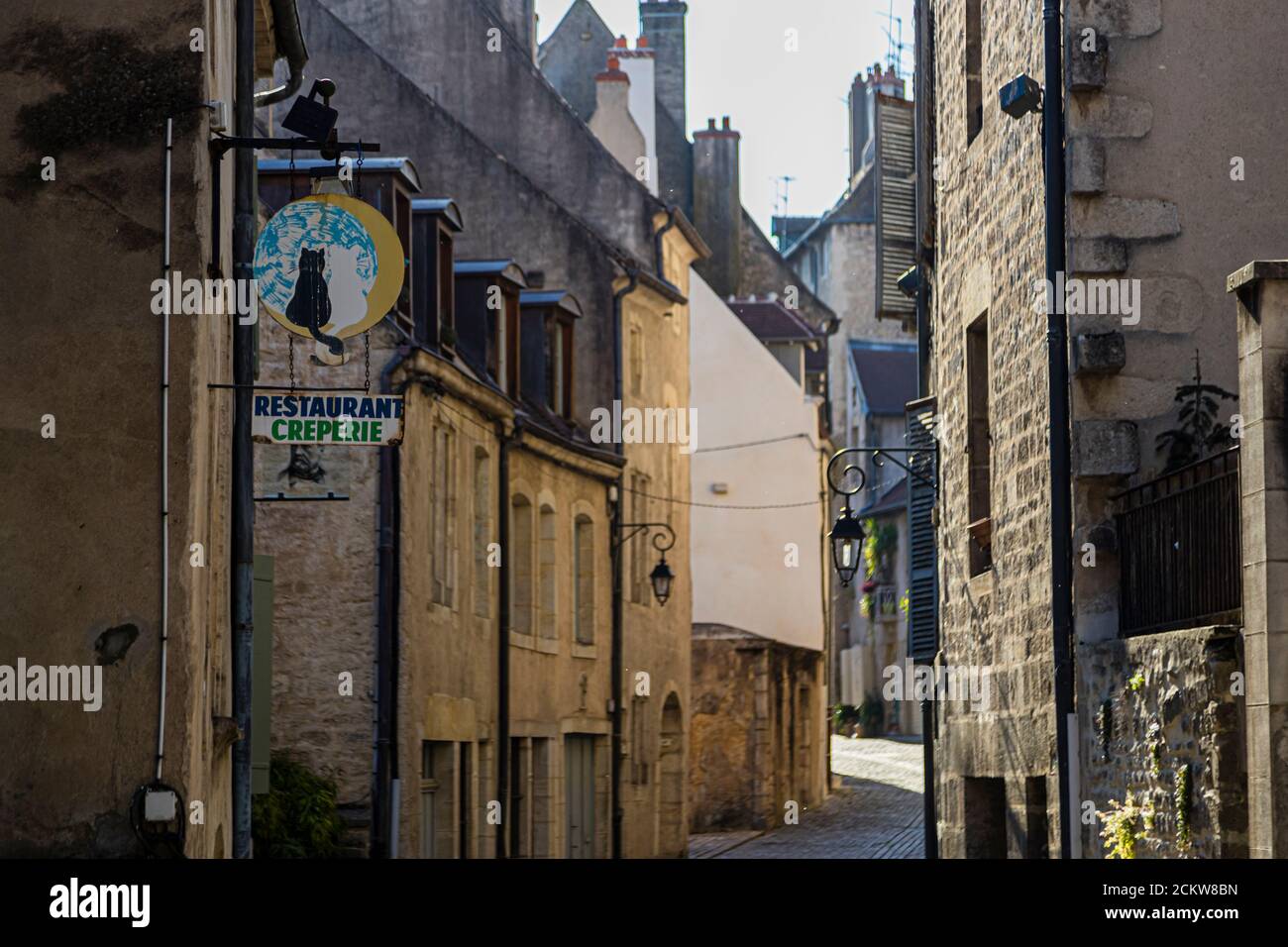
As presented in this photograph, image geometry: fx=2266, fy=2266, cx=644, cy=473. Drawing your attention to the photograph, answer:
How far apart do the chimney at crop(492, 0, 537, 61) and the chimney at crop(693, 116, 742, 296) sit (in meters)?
12.4

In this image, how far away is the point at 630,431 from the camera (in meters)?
27.7

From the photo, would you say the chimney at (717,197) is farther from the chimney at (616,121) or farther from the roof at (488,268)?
the roof at (488,268)

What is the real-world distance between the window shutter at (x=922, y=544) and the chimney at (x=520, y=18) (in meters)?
12.6

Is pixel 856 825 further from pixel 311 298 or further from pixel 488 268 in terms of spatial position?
pixel 311 298

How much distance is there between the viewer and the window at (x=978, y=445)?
49.3 ft

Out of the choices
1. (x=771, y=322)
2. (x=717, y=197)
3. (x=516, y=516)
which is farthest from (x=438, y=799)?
(x=717, y=197)

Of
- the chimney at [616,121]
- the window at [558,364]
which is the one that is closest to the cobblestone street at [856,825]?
the window at [558,364]

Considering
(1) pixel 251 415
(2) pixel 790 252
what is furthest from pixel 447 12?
(2) pixel 790 252

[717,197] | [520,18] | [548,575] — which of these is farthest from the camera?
[717,197]

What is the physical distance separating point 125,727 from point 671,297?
1983 centimetres

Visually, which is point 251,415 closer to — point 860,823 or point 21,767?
point 21,767

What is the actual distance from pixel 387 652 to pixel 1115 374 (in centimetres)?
689

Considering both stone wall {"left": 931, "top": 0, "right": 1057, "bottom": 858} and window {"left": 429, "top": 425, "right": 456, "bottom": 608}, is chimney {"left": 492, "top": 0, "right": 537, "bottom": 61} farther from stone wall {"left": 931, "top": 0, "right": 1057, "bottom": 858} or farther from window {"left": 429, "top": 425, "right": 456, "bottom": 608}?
stone wall {"left": 931, "top": 0, "right": 1057, "bottom": 858}

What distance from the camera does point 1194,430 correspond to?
11.8m
